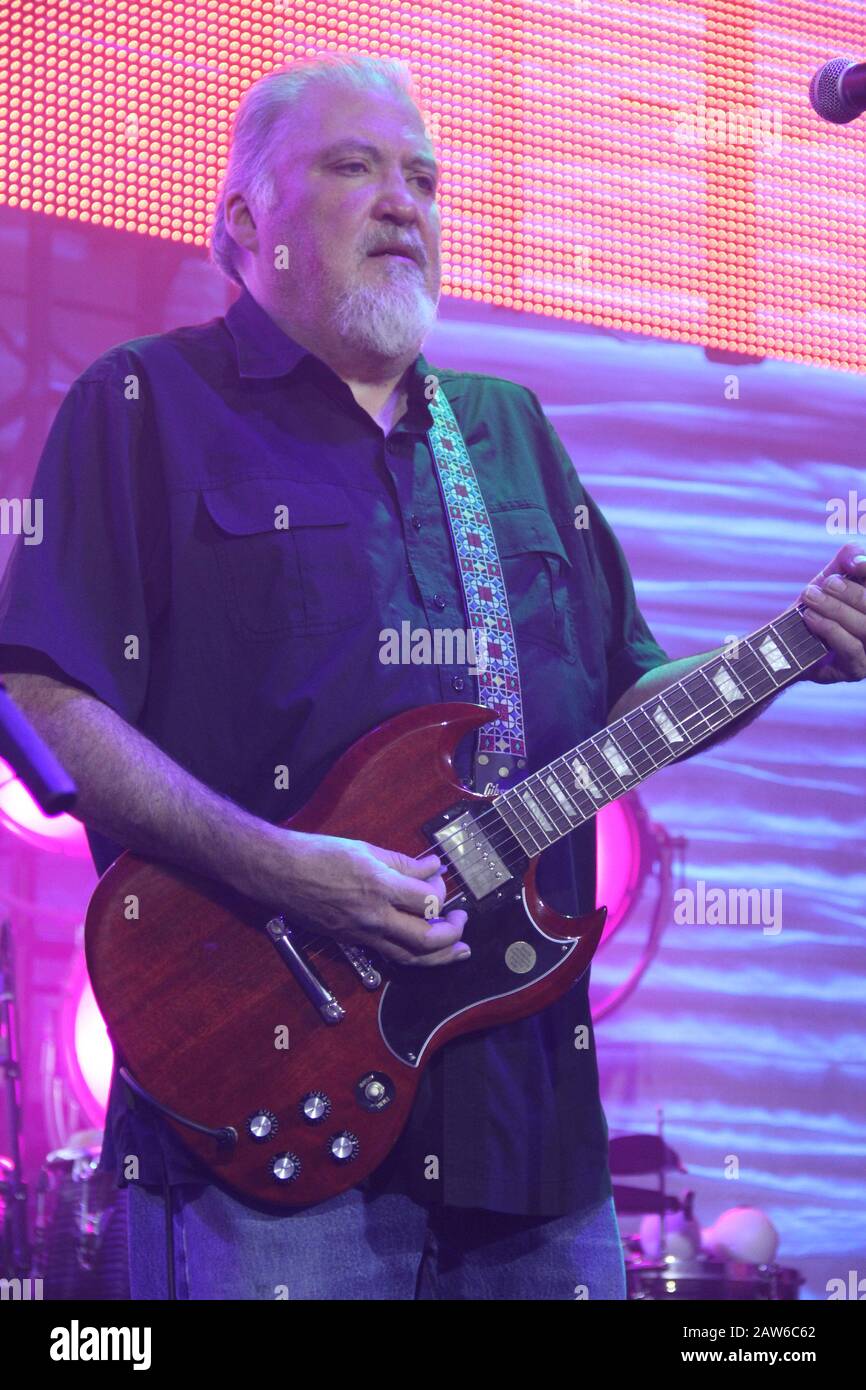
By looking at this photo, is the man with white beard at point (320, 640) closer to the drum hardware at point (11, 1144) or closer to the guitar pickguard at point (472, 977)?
the guitar pickguard at point (472, 977)

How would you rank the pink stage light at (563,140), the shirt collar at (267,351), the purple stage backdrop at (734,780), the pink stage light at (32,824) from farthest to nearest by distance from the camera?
the purple stage backdrop at (734,780) < the pink stage light at (32,824) < the pink stage light at (563,140) < the shirt collar at (267,351)

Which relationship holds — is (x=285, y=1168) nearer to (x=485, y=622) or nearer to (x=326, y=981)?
(x=326, y=981)

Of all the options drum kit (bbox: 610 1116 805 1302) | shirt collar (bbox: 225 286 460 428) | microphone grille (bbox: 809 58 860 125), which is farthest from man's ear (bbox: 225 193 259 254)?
drum kit (bbox: 610 1116 805 1302)

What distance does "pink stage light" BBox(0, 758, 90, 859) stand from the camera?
3398 mm

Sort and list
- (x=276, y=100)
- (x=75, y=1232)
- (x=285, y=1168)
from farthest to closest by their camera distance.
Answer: (x=75, y=1232) < (x=276, y=100) < (x=285, y=1168)

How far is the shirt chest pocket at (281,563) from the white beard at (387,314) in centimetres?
31

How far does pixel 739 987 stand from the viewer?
12.2 ft

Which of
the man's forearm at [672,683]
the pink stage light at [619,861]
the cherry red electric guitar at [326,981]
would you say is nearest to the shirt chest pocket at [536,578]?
the man's forearm at [672,683]

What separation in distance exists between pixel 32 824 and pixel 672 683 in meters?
1.63

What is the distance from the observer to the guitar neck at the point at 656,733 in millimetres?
2223

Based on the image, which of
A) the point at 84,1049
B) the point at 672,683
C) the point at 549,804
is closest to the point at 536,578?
the point at 672,683

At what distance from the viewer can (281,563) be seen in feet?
7.17

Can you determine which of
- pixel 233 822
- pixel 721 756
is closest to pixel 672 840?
pixel 721 756
